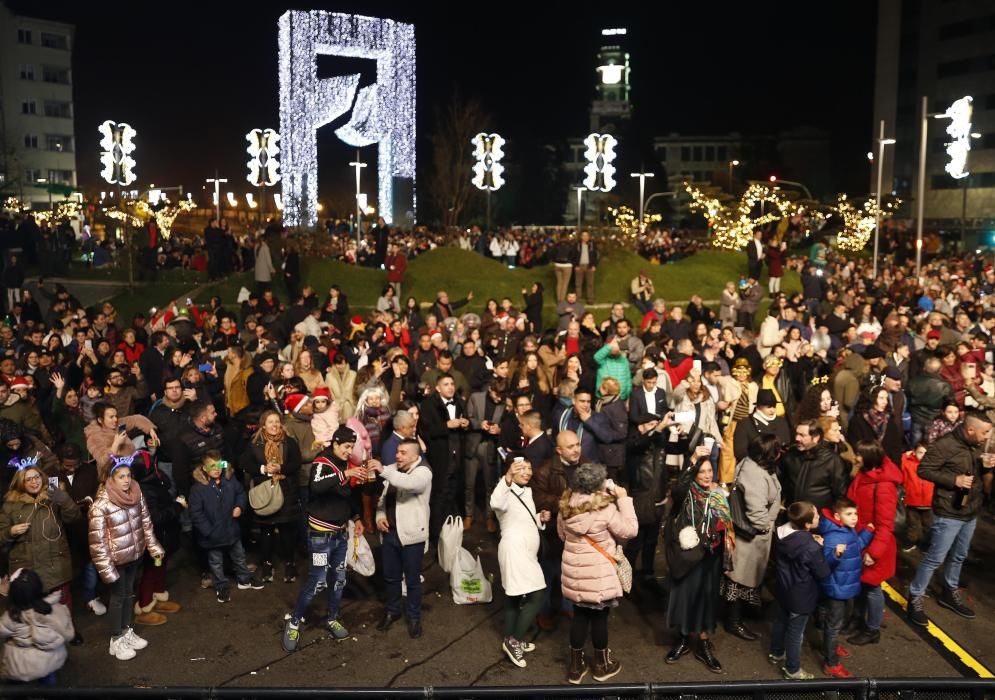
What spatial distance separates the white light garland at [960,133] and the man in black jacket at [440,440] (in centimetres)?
1827

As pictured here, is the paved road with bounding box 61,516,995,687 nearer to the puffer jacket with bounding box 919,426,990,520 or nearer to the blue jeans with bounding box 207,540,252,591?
the blue jeans with bounding box 207,540,252,591

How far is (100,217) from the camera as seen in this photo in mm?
33000

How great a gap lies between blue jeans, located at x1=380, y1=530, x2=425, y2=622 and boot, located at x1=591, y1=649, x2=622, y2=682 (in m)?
1.47

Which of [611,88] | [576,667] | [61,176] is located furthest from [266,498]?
[611,88]

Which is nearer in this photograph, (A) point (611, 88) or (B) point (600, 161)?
(B) point (600, 161)

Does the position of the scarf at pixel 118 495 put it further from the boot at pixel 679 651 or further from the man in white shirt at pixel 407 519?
the boot at pixel 679 651

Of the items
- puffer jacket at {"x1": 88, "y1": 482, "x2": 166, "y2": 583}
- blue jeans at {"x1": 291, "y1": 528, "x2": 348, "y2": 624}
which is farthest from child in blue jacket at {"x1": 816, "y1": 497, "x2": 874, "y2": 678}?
puffer jacket at {"x1": 88, "y1": 482, "x2": 166, "y2": 583}

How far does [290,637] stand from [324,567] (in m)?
0.56

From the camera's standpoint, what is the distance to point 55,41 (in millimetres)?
79812

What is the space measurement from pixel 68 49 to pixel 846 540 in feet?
291

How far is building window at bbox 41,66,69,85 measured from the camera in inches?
3132

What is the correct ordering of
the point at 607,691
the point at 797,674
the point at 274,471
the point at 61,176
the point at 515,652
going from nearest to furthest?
the point at 607,691, the point at 797,674, the point at 515,652, the point at 274,471, the point at 61,176

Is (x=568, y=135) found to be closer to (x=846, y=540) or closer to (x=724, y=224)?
(x=724, y=224)

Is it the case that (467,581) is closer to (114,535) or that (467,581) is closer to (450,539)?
(450,539)
